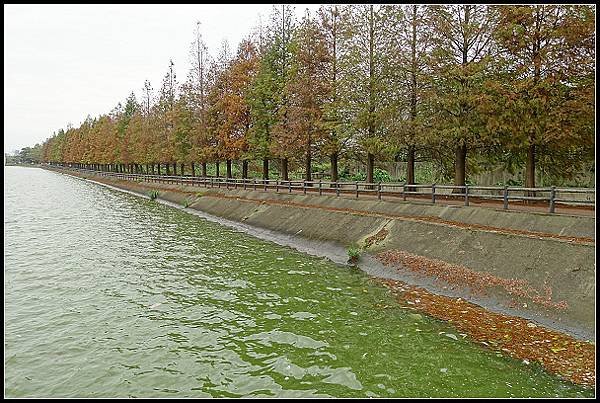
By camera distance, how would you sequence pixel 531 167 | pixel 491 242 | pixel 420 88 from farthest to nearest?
pixel 420 88
pixel 531 167
pixel 491 242

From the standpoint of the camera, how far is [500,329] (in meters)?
9.92

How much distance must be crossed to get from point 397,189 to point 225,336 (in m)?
21.6

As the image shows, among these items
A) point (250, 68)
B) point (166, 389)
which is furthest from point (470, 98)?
point (250, 68)

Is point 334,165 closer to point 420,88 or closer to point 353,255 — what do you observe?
point 420,88

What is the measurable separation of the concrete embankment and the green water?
2416 mm

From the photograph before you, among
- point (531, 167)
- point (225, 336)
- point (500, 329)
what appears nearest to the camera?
point (225, 336)

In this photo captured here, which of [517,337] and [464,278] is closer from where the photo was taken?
[517,337]

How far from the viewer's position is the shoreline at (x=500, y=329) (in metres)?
8.20

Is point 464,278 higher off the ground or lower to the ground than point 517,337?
higher

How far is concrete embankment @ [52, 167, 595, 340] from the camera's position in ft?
35.1

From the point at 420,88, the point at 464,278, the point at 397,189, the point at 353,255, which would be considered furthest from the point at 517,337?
the point at 397,189

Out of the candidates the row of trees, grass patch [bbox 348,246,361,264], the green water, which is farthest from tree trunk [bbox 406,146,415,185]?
the green water

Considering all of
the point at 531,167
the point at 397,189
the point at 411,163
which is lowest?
the point at 397,189

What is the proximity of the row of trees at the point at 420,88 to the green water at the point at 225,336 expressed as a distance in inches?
387
